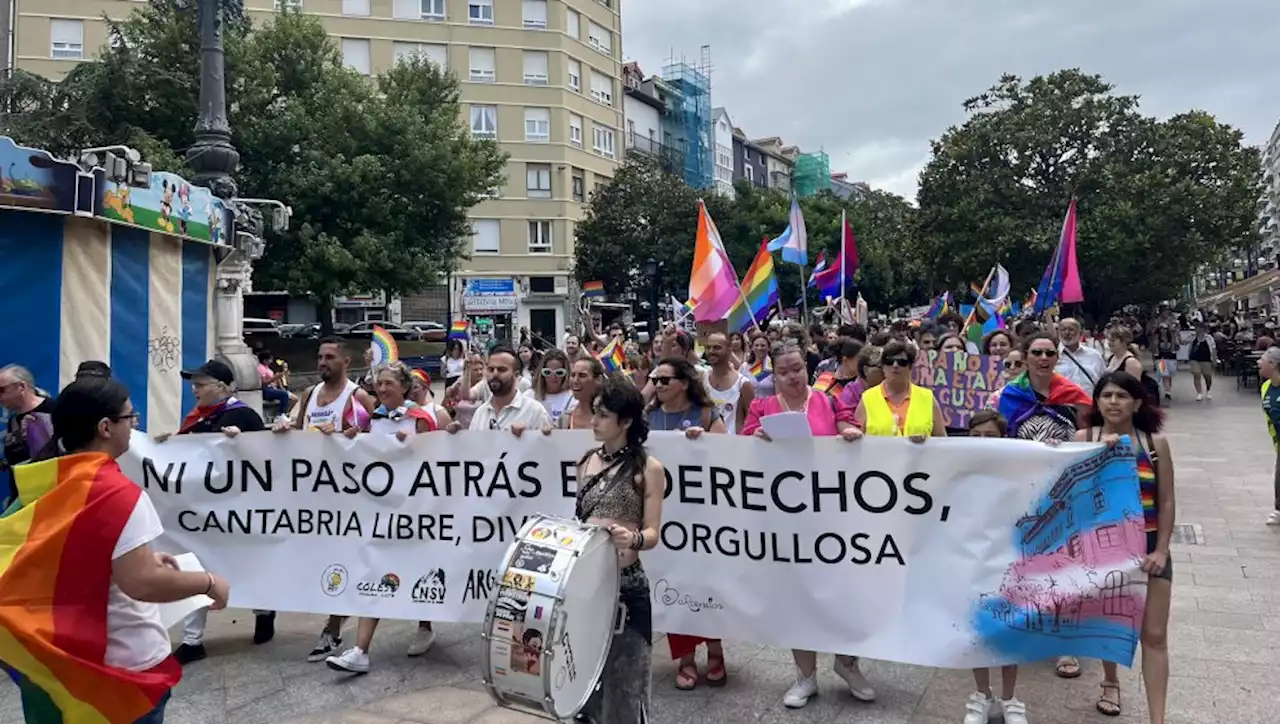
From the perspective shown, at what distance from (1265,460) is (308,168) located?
2325 centimetres

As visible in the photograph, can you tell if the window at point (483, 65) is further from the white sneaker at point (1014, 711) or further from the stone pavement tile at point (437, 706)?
the white sneaker at point (1014, 711)

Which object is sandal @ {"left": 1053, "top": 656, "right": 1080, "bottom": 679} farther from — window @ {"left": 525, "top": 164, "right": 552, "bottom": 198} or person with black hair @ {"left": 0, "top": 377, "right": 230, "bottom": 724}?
window @ {"left": 525, "top": 164, "right": 552, "bottom": 198}

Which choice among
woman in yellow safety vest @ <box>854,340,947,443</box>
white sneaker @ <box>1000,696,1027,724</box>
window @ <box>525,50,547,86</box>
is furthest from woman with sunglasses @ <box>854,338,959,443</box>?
window @ <box>525,50,547,86</box>

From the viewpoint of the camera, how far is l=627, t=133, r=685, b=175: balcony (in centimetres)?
5509

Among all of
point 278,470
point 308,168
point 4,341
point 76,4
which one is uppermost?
point 76,4

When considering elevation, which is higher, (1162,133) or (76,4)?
(76,4)

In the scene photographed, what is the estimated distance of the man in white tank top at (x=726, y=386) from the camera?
5.97 m

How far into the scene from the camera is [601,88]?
4819cm

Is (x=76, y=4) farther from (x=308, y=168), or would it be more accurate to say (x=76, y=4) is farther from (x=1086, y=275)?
(x=1086, y=275)

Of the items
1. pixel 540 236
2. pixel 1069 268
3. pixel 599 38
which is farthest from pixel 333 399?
pixel 599 38

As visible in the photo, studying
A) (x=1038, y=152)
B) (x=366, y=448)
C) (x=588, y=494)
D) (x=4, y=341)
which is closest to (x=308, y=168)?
(x=4, y=341)

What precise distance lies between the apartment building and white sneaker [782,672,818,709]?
3801 centimetres

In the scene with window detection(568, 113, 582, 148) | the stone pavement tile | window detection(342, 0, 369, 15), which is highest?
window detection(342, 0, 369, 15)

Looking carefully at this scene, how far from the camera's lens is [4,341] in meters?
7.84
